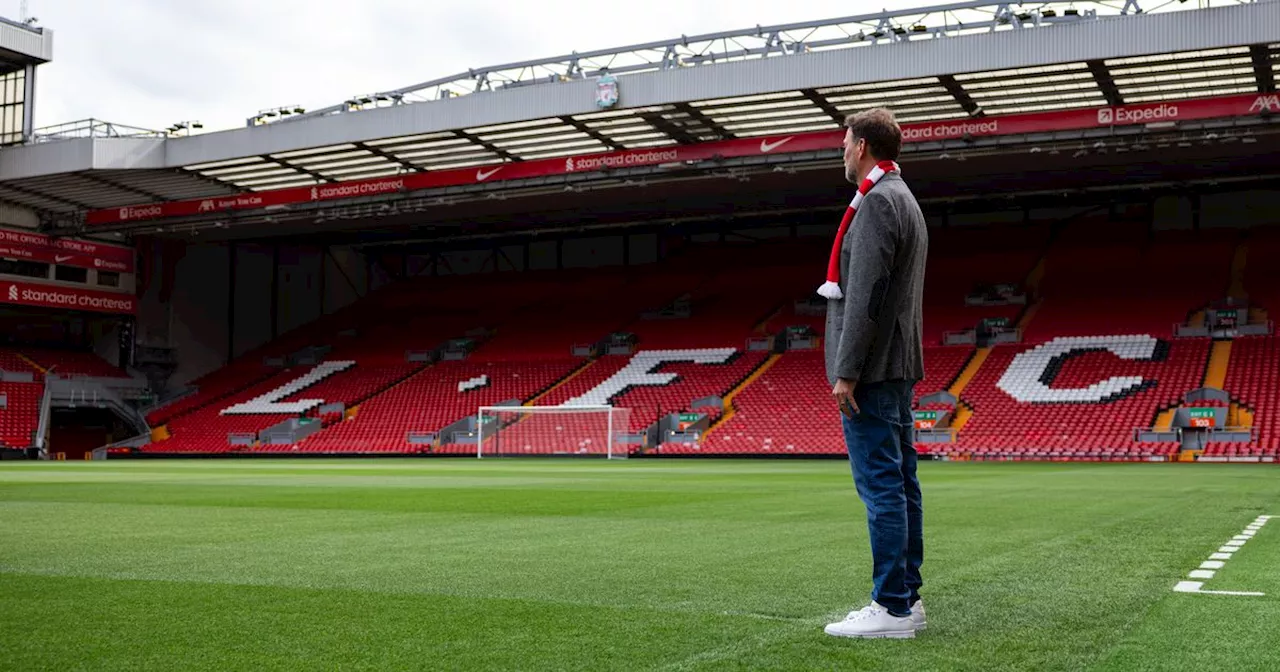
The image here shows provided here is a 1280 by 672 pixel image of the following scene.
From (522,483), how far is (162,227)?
3186cm

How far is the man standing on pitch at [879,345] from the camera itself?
4.37 metres

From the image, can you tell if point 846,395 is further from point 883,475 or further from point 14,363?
point 14,363

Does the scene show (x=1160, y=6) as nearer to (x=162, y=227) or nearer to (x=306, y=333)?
(x=162, y=227)

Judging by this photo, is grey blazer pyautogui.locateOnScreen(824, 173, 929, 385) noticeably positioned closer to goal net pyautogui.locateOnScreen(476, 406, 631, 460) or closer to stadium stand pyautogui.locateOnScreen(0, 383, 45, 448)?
goal net pyautogui.locateOnScreen(476, 406, 631, 460)

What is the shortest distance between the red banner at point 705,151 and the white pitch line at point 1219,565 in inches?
918

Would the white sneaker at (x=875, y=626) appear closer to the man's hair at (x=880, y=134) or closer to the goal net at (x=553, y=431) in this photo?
the man's hair at (x=880, y=134)

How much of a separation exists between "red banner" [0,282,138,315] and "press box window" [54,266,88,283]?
37 cm

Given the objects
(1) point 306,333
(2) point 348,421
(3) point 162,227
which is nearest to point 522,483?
(2) point 348,421

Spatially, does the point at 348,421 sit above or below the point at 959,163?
below

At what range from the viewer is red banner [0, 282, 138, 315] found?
43.6 m

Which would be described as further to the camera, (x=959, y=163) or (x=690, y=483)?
(x=959, y=163)

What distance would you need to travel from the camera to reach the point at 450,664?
12.2 feet

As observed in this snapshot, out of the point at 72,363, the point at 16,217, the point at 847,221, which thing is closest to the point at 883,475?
the point at 847,221

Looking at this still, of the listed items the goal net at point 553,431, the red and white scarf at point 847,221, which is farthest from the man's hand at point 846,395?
the goal net at point 553,431
